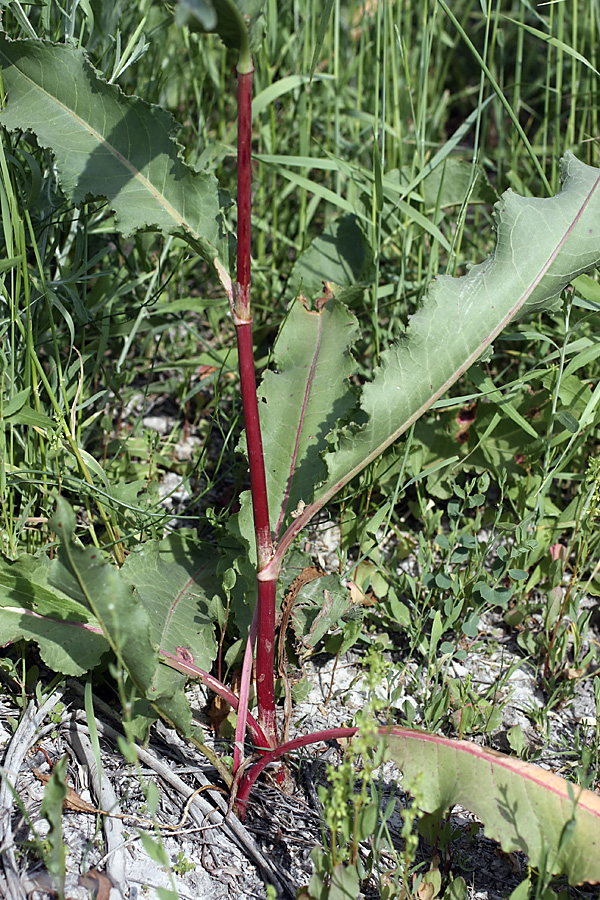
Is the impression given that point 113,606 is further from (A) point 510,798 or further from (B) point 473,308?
(B) point 473,308

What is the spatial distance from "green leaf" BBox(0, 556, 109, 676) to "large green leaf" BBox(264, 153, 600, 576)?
1.76 ft

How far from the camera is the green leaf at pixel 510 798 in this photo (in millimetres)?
1193

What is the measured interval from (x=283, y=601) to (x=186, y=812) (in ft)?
1.46

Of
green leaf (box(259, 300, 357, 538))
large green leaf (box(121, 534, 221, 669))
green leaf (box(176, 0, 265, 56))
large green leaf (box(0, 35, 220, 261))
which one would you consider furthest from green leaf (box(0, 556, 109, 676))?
green leaf (box(176, 0, 265, 56))

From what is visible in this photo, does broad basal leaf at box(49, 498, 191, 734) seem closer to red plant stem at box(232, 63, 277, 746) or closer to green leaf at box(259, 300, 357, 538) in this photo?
red plant stem at box(232, 63, 277, 746)

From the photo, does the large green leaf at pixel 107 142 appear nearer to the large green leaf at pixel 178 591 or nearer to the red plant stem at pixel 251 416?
the red plant stem at pixel 251 416

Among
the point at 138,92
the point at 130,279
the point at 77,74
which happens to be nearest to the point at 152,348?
the point at 130,279

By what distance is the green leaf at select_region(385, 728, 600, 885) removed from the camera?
1193mm

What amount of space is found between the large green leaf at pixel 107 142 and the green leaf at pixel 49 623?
2.38 feet

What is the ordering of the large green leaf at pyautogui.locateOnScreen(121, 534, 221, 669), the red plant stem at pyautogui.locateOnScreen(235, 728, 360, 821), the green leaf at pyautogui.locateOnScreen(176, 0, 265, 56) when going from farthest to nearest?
the large green leaf at pyautogui.locateOnScreen(121, 534, 221, 669), the red plant stem at pyautogui.locateOnScreen(235, 728, 360, 821), the green leaf at pyautogui.locateOnScreen(176, 0, 265, 56)

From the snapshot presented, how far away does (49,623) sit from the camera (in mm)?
1458

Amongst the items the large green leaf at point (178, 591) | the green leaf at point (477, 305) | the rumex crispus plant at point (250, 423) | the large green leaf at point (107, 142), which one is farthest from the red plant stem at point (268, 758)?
the large green leaf at point (107, 142)

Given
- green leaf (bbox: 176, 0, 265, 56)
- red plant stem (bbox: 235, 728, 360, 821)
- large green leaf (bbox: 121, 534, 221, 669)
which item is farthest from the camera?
large green leaf (bbox: 121, 534, 221, 669)

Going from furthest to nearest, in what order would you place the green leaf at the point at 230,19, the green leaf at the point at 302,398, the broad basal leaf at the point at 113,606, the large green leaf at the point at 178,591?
1. the green leaf at the point at 302,398
2. the large green leaf at the point at 178,591
3. the broad basal leaf at the point at 113,606
4. the green leaf at the point at 230,19
